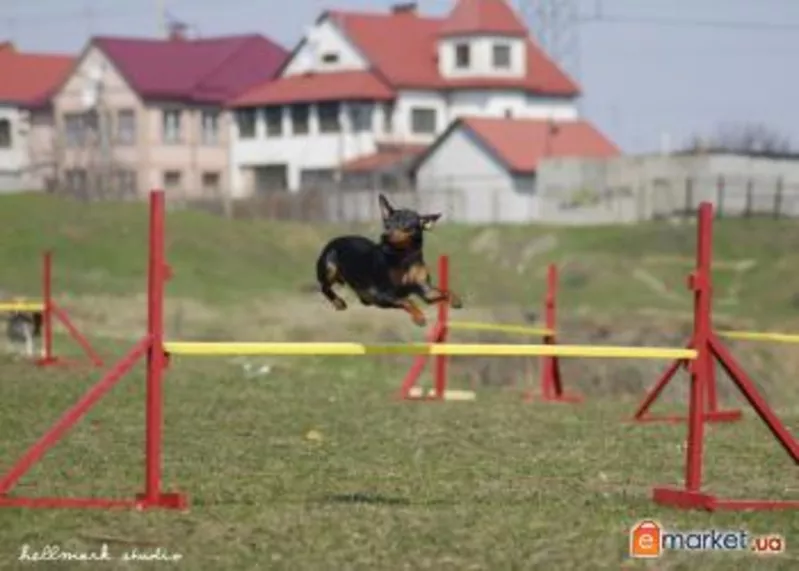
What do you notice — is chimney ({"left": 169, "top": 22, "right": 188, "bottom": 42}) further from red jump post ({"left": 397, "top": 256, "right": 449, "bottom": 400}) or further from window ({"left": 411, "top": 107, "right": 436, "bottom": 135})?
red jump post ({"left": 397, "top": 256, "right": 449, "bottom": 400})

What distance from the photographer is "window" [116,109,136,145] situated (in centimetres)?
6950

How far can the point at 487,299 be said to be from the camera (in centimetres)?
3775

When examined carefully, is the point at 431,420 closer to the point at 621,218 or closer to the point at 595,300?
the point at 595,300

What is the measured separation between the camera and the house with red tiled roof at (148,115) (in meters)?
68.8

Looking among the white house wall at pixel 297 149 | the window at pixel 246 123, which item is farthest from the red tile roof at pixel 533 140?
the window at pixel 246 123

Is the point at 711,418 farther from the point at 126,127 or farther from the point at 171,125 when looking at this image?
the point at 126,127

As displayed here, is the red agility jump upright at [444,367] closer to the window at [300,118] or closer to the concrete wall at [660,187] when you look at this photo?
the concrete wall at [660,187]

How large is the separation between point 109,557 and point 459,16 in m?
59.1

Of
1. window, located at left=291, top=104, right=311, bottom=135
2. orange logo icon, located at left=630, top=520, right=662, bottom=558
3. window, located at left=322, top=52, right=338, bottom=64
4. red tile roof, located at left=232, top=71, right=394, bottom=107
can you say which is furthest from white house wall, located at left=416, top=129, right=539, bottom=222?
orange logo icon, located at left=630, top=520, right=662, bottom=558

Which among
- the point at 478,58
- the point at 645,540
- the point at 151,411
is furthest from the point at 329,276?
the point at 478,58

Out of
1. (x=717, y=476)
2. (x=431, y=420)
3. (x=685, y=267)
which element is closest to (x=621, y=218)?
(x=685, y=267)

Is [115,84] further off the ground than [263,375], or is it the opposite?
[115,84]

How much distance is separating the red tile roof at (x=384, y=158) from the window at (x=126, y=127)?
11254 mm

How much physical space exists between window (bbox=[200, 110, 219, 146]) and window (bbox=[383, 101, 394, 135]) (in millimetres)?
9327
